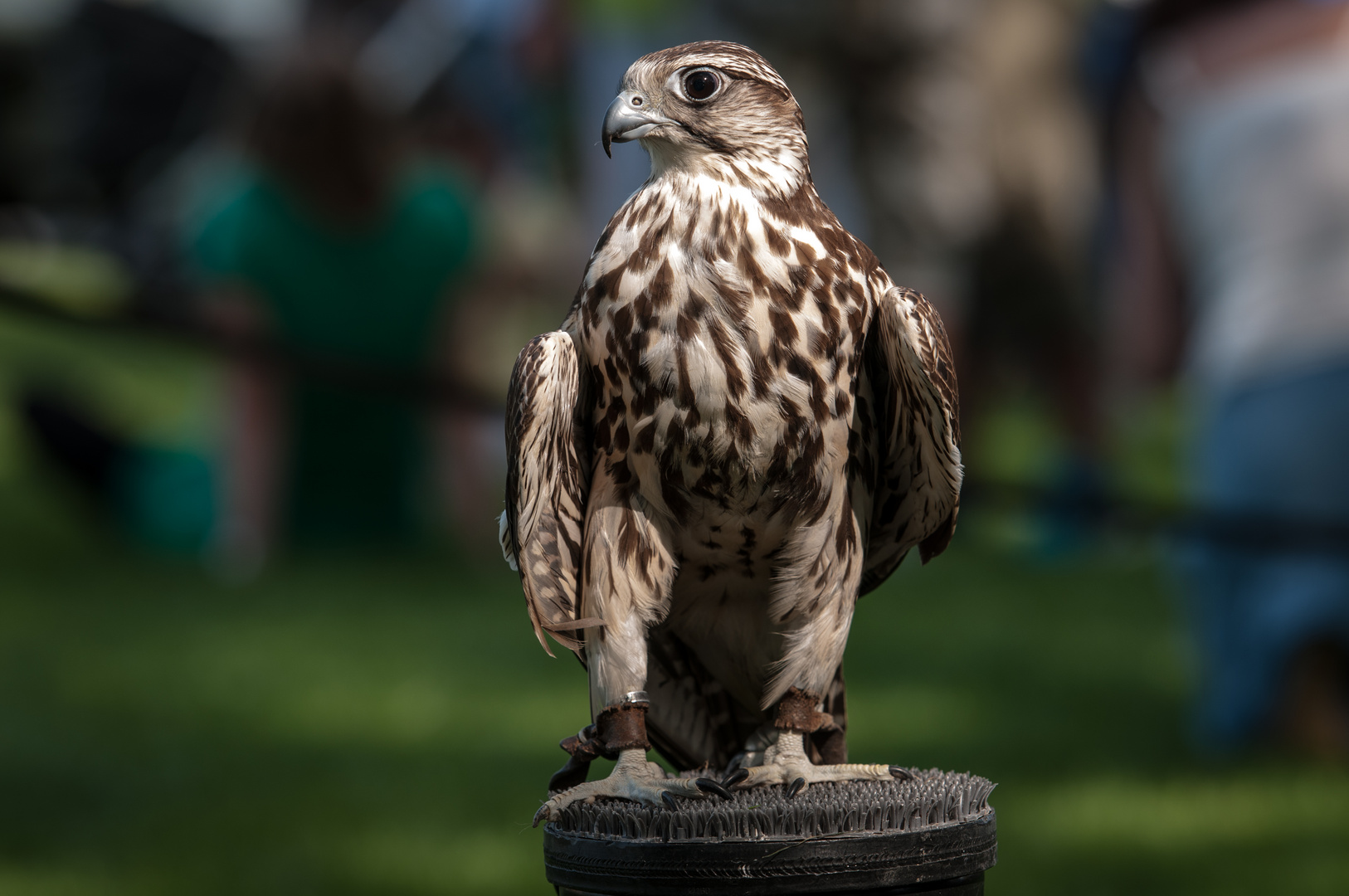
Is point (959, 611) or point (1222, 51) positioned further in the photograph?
point (959, 611)

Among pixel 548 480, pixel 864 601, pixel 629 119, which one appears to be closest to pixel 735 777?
pixel 548 480

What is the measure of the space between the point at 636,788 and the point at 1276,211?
356cm

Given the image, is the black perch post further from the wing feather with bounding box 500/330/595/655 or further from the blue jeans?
the blue jeans

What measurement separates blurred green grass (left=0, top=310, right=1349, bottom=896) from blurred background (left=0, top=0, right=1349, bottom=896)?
20 mm

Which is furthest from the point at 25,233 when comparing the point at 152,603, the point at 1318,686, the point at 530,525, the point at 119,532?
the point at 530,525

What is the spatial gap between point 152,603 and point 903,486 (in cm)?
556

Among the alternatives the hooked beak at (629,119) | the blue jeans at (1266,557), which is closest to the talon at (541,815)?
the hooked beak at (629,119)

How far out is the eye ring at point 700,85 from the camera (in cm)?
182

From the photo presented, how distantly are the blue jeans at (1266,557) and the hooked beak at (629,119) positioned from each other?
3010mm

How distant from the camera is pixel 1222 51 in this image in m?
4.88

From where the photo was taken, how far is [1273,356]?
4434 mm

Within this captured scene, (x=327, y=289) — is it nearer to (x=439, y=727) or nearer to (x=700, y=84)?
(x=439, y=727)

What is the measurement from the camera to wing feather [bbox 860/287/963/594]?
1809 millimetres

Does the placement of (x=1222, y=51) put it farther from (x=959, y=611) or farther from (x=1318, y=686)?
(x=959, y=611)
